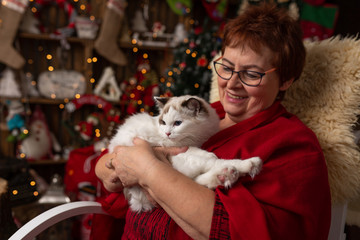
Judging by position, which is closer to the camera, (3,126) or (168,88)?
(168,88)

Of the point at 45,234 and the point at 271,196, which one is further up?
the point at 271,196

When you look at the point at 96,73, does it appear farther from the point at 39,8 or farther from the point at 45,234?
the point at 45,234

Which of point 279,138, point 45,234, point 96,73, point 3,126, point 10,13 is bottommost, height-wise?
point 45,234

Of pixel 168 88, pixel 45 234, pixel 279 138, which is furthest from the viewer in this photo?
pixel 168 88

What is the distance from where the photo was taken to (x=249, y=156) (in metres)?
0.94

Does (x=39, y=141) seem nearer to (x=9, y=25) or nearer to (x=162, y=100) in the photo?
(x=9, y=25)

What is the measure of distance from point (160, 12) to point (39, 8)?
1.23 m

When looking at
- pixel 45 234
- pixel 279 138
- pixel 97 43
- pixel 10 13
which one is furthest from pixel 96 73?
pixel 279 138

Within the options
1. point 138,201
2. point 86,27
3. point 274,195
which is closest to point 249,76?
point 274,195

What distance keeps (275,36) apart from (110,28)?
2.21 metres

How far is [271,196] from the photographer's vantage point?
83 cm

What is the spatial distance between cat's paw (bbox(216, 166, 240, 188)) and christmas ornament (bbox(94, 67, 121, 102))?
2.42m

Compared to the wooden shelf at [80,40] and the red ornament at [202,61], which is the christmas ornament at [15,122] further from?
the red ornament at [202,61]

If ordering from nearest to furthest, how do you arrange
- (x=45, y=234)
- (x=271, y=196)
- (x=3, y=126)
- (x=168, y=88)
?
(x=271, y=196)
(x=45, y=234)
(x=168, y=88)
(x=3, y=126)
